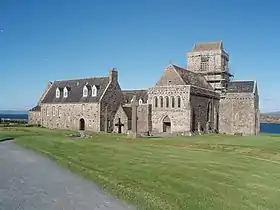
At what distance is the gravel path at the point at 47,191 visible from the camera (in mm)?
9793

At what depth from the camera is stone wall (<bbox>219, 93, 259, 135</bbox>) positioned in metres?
60.0

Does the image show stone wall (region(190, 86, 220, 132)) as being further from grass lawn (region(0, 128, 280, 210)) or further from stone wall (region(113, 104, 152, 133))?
grass lawn (region(0, 128, 280, 210))

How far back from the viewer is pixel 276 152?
82.6 feet

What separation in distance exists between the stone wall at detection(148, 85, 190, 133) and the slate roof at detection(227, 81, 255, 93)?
15.0 metres

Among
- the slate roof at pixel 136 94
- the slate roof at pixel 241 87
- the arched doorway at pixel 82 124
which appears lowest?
the arched doorway at pixel 82 124

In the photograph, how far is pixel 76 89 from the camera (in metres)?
62.6

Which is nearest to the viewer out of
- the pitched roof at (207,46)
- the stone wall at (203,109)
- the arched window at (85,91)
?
the stone wall at (203,109)

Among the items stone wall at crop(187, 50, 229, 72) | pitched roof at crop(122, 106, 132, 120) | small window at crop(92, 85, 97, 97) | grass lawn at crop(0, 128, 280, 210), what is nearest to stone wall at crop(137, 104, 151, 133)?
pitched roof at crop(122, 106, 132, 120)

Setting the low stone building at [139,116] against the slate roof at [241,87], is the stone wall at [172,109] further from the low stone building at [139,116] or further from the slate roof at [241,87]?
the slate roof at [241,87]

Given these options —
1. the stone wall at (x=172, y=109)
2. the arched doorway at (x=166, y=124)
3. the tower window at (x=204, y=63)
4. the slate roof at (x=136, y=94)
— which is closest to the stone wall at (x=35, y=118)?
the slate roof at (x=136, y=94)

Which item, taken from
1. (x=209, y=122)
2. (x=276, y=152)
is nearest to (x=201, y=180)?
(x=276, y=152)

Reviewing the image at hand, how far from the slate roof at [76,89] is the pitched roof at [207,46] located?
66.4 feet

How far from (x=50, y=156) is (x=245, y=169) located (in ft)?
36.0

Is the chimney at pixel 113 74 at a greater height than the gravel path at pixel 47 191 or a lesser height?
greater
